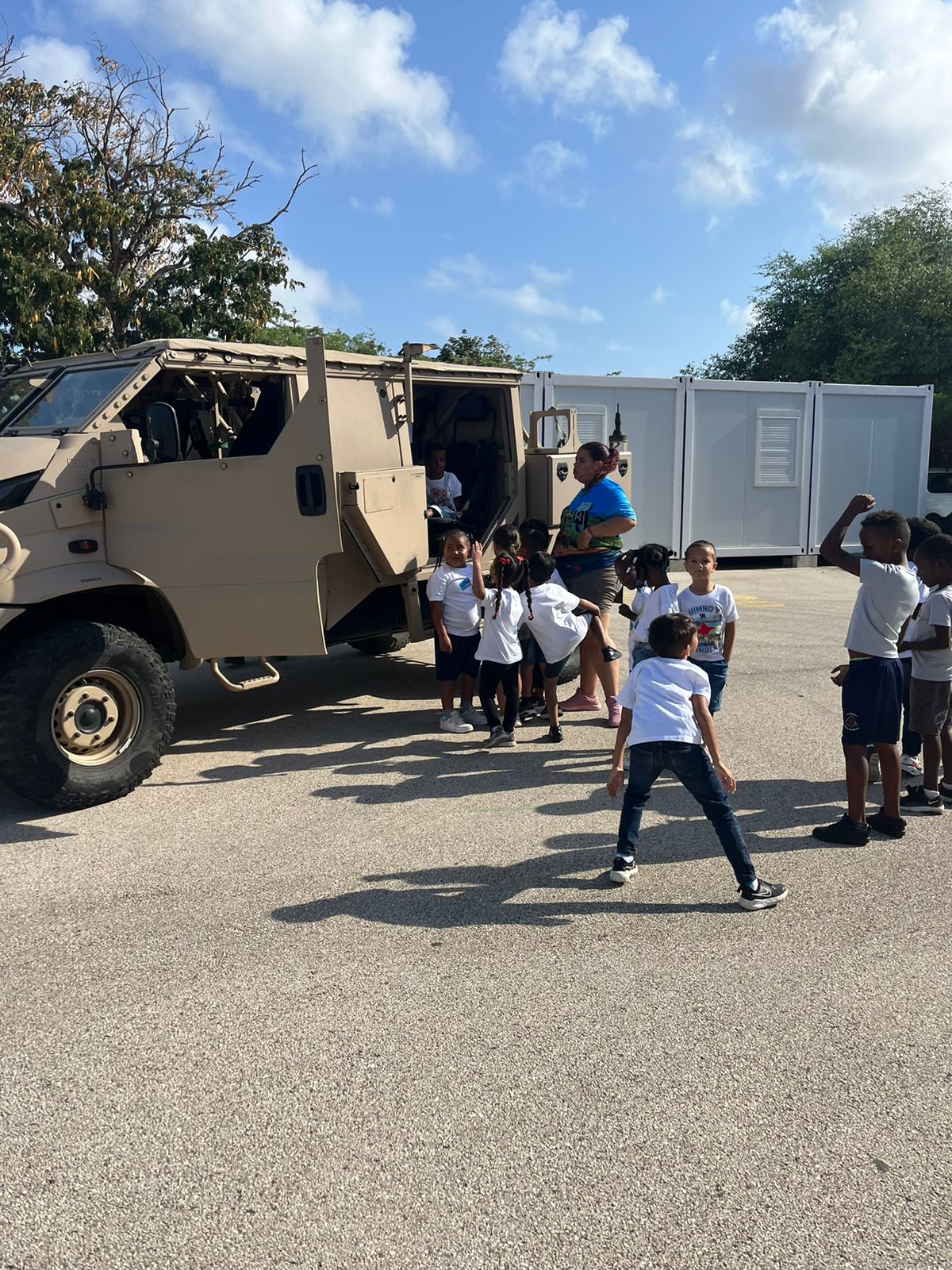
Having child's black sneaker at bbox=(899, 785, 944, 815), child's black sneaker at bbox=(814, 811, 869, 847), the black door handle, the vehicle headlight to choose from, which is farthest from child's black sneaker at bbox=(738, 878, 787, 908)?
the vehicle headlight

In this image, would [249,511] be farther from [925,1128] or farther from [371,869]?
[925,1128]

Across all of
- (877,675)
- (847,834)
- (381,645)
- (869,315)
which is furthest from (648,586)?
(869,315)

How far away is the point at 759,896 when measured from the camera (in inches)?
160

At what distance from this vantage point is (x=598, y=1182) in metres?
2.51

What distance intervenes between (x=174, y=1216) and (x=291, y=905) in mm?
1734

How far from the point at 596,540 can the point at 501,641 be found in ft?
3.86

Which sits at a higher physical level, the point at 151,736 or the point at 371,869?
the point at 151,736

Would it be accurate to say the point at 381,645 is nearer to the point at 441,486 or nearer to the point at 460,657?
the point at 441,486

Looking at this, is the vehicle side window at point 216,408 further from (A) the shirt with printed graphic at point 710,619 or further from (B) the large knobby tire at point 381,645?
(B) the large knobby tire at point 381,645

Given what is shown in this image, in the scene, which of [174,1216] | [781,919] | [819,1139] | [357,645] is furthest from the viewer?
[357,645]

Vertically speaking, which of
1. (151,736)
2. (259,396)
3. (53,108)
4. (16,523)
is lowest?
(151,736)

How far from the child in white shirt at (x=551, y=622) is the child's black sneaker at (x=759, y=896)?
2.53 metres

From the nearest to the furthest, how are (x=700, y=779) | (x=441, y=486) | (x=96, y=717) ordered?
(x=700, y=779) → (x=96, y=717) → (x=441, y=486)

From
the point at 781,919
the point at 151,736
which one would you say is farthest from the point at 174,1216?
the point at 151,736
